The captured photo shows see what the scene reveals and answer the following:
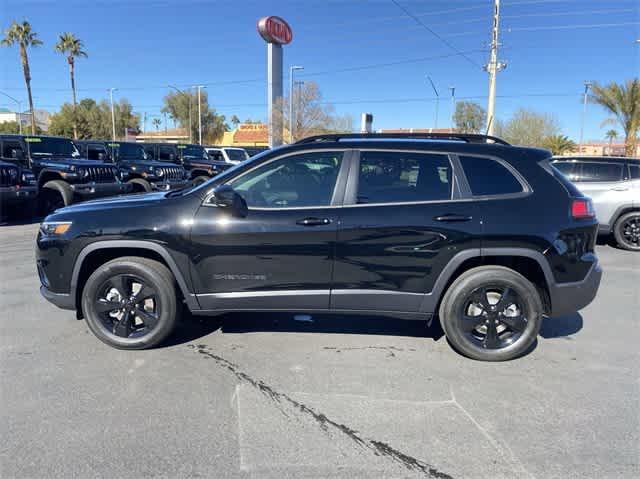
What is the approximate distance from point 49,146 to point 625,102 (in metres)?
26.5

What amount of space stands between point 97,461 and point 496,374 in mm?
2791

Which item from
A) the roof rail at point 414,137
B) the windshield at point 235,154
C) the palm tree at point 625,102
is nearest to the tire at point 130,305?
the roof rail at point 414,137

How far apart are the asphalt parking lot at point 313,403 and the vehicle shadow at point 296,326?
0.02 meters

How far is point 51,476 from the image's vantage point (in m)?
2.36

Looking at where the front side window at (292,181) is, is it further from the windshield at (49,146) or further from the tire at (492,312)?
the windshield at (49,146)

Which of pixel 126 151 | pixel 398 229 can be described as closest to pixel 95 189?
pixel 126 151

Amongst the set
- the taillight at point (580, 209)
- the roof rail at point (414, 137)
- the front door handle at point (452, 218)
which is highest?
the roof rail at point (414, 137)

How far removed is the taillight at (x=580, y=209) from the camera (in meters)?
3.60

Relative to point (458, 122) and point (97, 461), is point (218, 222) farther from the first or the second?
point (458, 122)

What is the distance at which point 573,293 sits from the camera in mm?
3617

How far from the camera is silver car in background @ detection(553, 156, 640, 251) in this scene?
27.2 ft

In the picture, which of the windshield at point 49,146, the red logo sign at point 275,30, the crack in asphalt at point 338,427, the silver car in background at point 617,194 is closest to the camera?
the crack in asphalt at point 338,427

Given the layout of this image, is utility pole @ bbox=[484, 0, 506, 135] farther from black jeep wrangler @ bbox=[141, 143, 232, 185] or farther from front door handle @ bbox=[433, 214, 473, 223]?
front door handle @ bbox=[433, 214, 473, 223]

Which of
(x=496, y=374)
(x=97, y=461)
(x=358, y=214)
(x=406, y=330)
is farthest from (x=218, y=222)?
(x=496, y=374)
